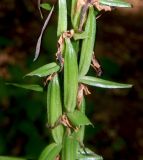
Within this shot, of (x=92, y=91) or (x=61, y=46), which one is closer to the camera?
(x=61, y=46)

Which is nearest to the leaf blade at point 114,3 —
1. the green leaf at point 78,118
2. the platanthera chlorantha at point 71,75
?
the platanthera chlorantha at point 71,75

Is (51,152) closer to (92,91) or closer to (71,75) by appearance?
(71,75)

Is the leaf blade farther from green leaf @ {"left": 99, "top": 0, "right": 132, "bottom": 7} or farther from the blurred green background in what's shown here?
the blurred green background

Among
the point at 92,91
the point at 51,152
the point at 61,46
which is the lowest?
the point at 92,91

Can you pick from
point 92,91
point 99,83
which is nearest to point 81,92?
point 99,83

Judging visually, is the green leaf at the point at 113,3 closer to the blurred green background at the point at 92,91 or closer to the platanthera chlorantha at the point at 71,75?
the platanthera chlorantha at the point at 71,75

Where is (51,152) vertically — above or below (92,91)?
above

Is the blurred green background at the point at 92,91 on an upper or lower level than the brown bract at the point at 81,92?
lower

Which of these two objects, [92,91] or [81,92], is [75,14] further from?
[92,91]
